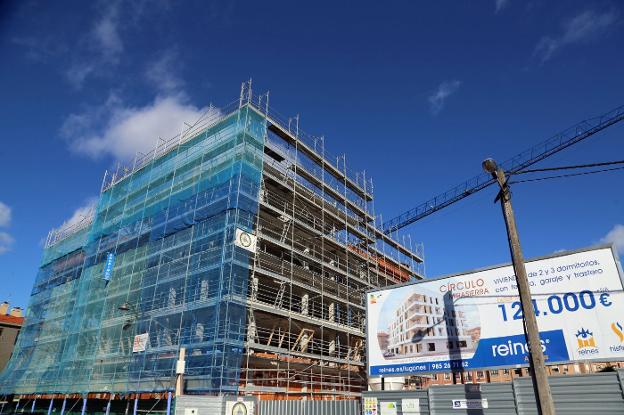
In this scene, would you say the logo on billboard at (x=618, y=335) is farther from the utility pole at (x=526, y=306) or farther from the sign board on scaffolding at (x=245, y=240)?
the sign board on scaffolding at (x=245, y=240)

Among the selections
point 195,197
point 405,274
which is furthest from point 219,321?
point 405,274

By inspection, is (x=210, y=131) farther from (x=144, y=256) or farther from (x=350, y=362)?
(x=350, y=362)

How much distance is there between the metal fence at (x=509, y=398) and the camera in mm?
9945

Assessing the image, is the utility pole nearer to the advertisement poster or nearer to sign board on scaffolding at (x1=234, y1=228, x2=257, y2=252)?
the advertisement poster

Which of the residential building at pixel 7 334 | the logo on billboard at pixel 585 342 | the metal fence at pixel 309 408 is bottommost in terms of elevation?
the metal fence at pixel 309 408

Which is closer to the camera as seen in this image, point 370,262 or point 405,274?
point 370,262

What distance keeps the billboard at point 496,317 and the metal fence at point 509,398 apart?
3.99 feet

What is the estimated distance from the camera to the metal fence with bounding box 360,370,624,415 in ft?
32.6

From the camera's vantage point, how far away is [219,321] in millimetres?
17609

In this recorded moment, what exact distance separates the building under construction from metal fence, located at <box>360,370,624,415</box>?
7034 millimetres

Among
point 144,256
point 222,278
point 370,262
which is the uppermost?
point 370,262

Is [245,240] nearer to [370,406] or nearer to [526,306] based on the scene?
[370,406]

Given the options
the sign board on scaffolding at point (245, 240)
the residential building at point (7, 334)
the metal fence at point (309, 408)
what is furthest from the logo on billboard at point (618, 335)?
the residential building at point (7, 334)

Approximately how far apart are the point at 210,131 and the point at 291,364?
14180 mm
